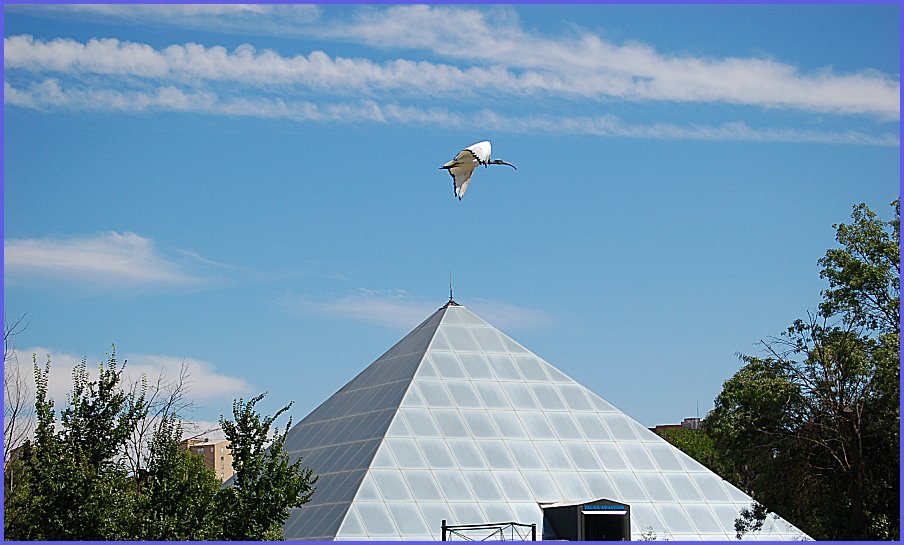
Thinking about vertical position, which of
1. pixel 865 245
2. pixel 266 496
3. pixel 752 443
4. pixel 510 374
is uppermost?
pixel 865 245

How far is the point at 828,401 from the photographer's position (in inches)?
1340

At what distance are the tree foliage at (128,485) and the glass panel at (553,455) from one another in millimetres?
13826

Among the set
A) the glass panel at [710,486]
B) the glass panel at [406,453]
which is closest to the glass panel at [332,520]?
the glass panel at [406,453]

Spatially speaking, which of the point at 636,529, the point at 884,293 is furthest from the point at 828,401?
the point at 636,529

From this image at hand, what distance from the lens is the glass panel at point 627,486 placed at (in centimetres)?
3822

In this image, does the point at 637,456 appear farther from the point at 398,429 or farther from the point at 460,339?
the point at 398,429

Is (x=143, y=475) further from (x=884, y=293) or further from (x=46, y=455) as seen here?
(x=884, y=293)

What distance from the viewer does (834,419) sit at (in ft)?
111

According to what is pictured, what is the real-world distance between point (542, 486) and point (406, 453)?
4.30 meters

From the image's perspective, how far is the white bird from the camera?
26.1 metres

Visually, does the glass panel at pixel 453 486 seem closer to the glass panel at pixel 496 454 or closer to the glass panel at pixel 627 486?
the glass panel at pixel 496 454

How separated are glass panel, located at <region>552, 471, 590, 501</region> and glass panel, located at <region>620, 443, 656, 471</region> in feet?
7.52

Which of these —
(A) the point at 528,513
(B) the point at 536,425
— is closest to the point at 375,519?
(A) the point at 528,513

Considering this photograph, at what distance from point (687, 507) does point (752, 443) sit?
3.67 metres
